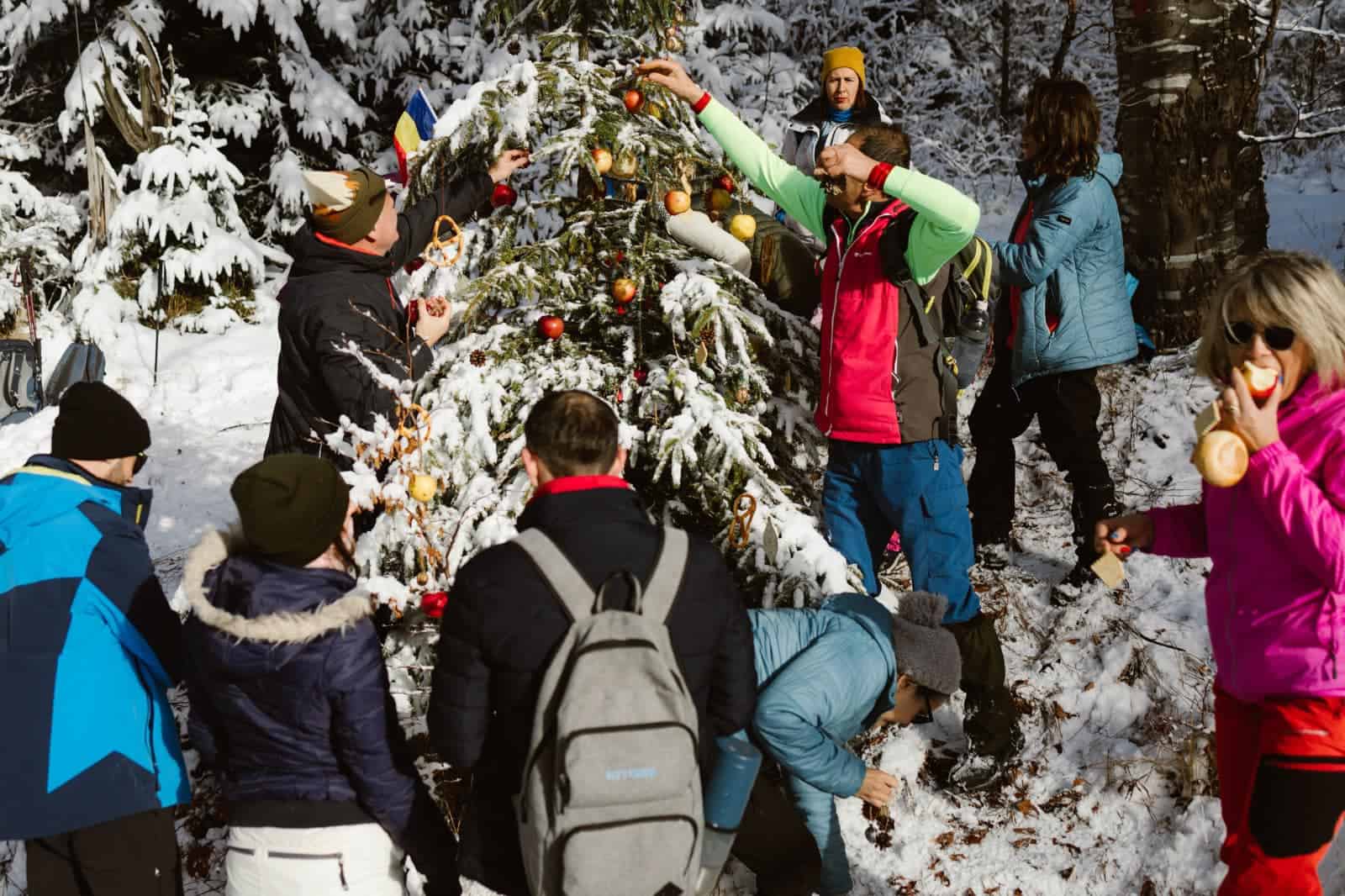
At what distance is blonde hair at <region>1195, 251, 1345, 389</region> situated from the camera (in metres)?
2.18

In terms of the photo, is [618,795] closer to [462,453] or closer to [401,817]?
[401,817]

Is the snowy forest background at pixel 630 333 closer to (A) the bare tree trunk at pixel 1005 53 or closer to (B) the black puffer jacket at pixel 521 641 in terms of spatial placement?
(B) the black puffer jacket at pixel 521 641

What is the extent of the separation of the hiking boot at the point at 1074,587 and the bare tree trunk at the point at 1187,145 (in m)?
1.66

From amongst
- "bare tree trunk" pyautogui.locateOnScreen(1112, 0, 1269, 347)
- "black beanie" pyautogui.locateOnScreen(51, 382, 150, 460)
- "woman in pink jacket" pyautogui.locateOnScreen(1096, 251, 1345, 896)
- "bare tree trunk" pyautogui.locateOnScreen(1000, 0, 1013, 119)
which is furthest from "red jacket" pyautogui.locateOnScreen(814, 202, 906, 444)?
"bare tree trunk" pyautogui.locateOnScreen(1000, 0, 1013, 119)

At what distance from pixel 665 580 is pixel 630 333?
1770 millimetres

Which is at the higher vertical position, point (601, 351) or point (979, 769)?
point (601, 351)

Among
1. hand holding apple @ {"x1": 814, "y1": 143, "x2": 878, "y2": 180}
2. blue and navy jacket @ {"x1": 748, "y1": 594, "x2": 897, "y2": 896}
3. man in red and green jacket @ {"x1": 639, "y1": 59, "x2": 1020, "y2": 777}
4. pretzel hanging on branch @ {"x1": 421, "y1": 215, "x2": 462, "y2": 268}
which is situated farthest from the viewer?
pretzel hanging on branch @ {"x1": 421, "y1": 215, "x2": 462, "y2": 268}

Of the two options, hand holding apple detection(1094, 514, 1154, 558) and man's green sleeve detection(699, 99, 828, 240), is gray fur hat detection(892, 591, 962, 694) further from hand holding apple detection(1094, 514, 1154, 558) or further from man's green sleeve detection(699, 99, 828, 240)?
man's green sleeve detection(699, 99, 828, 240)

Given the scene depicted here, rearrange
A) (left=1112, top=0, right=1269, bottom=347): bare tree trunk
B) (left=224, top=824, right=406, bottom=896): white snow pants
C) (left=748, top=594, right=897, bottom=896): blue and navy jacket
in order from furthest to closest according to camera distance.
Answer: (left=1112, top=0, right=1269, bottom=347): bare tree trunk, (left=748, top=594, right=897, bottom=896): blue and navy jacket, (left=224, top=824, right=406, bottom=896): white snow pants

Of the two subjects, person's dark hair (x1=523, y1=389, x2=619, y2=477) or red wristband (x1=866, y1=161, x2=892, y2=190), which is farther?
red wristband (x1=866, y1=161, x2=892, y2=190)

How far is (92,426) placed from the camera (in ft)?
8.86

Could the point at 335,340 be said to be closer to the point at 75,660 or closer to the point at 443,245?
the point at 443,245

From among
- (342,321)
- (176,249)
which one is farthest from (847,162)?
Result: (176,249)

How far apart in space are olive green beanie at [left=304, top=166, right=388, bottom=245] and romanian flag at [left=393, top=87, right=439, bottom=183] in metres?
0.72
